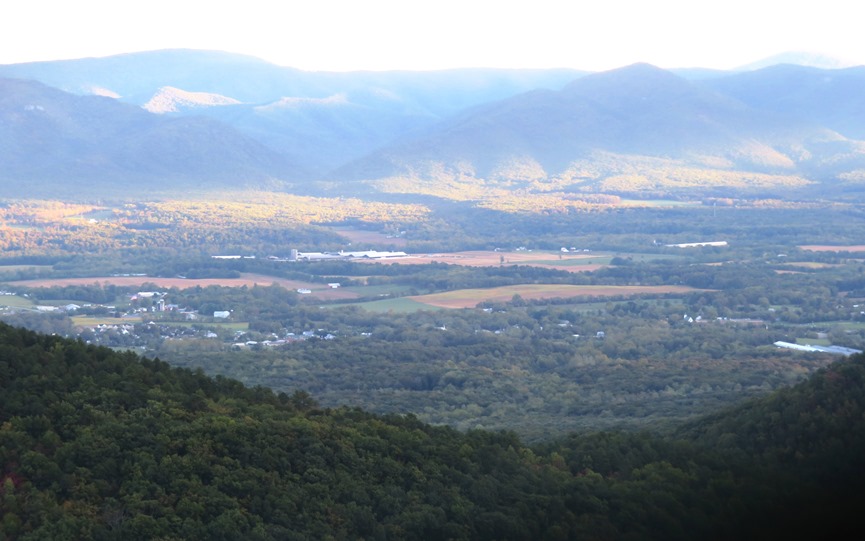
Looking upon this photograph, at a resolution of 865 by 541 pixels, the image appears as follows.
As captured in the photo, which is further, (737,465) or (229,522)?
(737,465)

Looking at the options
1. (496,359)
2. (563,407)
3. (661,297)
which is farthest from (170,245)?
(563,407)

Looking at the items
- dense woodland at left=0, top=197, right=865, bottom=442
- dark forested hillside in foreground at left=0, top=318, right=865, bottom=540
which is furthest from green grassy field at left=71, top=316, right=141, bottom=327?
dark forested hillside in foreground at left=0, top=318, right=865, bottom=540

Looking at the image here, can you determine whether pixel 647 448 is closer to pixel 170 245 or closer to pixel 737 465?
pixel 737 465

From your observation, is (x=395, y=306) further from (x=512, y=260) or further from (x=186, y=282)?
(x=512, y=260)

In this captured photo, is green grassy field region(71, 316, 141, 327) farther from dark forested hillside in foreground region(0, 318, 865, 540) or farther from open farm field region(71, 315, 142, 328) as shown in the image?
dark forested hillside in foreground region(0, 318, 865, 540)

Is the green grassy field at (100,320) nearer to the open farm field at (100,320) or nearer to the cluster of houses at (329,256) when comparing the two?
the open farm field at (100,320)

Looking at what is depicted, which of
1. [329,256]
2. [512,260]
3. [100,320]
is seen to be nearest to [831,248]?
[512,260]

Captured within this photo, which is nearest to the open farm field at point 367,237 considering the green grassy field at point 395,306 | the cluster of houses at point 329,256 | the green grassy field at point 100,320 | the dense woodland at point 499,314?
the dense woodland at point 499,314

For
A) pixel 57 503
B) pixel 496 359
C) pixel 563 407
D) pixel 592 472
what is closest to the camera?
pixel 57 503
